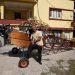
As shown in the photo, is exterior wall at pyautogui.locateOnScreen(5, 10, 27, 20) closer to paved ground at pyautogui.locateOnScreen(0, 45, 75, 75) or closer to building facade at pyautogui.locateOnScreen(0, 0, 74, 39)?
building facade at pyautogui.locateOnScreen(0, 0, 74, 39)

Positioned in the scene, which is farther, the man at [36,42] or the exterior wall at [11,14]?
the exterior wall at [11,14]

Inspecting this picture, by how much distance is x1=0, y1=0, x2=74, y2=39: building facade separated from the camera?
2706 cm

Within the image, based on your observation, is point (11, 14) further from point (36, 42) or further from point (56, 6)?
point (36, 42)

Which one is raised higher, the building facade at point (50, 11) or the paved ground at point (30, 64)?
the building facade at point (50, 11)

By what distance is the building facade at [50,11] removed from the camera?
27058 mm

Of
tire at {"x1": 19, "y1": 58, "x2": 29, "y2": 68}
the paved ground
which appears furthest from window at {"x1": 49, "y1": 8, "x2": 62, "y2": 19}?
tire at {"x1": 19, "y1": 58, "x2": 29, "y2": 68}

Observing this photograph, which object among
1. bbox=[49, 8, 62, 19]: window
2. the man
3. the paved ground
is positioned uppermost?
bbox=[49, 8, 62, 19]: window

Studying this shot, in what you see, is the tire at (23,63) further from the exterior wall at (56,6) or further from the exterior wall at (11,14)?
the exterior wall at (11,14)

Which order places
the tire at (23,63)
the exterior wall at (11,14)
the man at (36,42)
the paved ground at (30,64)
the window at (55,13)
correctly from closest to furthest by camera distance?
the paved ground at (30,64)
the tire at (23,63)
the man at (36,42)
the window at (55,13)
the exterior wall at (11,14)

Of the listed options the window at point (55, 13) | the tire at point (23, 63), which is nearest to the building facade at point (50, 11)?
the window at point (55, 13)

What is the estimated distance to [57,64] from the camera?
1423 centimetres

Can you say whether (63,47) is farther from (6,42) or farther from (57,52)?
(6,42)

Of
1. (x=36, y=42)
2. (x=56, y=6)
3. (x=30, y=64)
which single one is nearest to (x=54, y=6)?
(x=56, y=6)

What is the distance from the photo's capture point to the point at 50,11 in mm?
28609
